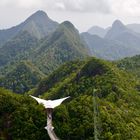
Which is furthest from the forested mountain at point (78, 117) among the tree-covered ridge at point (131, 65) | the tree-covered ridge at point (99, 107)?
the tree-covered ridge at point (131, 65)

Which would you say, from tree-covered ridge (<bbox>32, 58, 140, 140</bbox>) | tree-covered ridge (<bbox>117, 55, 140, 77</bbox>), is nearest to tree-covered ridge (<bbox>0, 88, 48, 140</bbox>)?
tree-covered ridge (<bbox>32, 58, 140, 140</bbox>)

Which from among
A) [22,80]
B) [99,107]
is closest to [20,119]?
[99,107]

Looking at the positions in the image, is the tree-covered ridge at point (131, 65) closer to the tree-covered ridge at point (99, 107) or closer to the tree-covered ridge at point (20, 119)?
the tree-covered ridge at point (99, 107)

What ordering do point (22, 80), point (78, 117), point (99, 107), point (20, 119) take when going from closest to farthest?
point (20, 119) → point (78, 117) → point (99, 107) → point (22, 80)

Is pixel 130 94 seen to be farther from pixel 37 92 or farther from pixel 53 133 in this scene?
pixel 37 92

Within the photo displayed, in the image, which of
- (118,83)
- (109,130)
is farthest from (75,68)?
(109,130)

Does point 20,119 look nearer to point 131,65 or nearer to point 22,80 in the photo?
point 131,65
